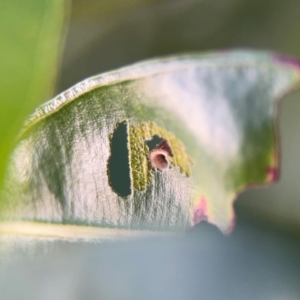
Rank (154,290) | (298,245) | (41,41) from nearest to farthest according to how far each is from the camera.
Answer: (41,41) < (154,290) < (298,245)

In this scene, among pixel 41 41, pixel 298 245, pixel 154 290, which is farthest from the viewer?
pixel 298 245

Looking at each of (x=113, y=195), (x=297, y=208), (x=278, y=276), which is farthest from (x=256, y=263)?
(x=113, y=195)

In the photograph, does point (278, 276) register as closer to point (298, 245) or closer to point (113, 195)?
point (298, 245)

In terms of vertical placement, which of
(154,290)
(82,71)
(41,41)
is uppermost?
(82,71)

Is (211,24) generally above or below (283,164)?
above
